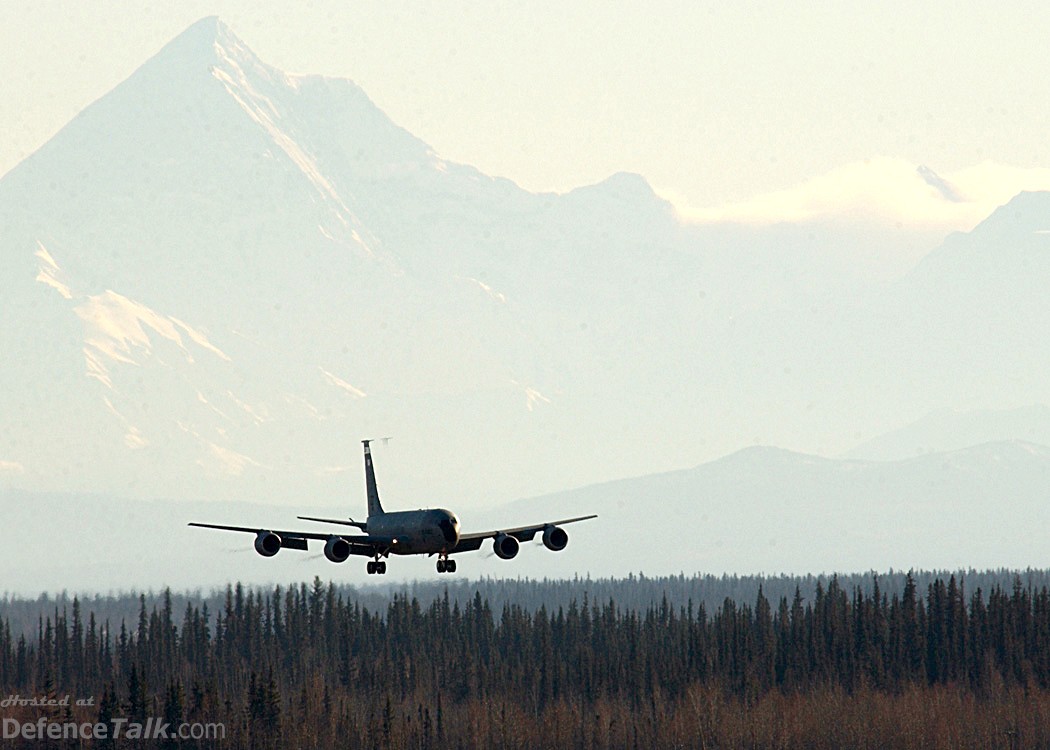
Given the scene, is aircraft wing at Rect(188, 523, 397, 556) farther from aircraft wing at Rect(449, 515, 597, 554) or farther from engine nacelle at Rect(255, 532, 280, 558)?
aircraft wing at Rect(449, 515, 597, 554)

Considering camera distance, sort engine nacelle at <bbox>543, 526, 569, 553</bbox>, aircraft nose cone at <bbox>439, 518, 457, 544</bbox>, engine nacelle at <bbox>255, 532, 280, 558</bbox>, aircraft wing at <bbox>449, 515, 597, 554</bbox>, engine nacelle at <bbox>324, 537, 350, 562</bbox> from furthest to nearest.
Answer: aircraft wing at <bbox>449, 515, 597, 554</bbox>
engine nacelle at <bbox>324, 537, 350, 562</bbox>
engine nacelle at <bbox>255, 532, 280, 558</bbox>
engine nacelle at <bbox>543, 526, 569, 553</bbox>
aircraft nose cone at <bbox>439, 518, 457, 544</bbox>

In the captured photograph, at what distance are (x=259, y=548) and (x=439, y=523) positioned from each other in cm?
1356

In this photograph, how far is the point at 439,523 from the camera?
134m

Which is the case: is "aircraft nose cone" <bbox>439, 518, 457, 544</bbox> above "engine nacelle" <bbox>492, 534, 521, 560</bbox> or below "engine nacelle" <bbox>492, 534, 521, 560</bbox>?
above

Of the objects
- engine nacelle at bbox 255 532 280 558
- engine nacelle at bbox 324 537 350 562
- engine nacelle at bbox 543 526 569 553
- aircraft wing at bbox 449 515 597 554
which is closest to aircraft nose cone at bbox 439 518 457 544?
aircraft wing at bbox 449 515 597 554

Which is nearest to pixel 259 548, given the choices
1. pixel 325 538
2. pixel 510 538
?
pixel 325 538

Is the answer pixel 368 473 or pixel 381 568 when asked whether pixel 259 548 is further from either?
pixel 368 473

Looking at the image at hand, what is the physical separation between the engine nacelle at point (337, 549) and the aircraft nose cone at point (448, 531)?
8.07 metres

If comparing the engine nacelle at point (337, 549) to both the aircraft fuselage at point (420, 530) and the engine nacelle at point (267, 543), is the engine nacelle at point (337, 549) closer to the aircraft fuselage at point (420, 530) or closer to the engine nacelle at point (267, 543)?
the aircraft fuselage at point (420, 530)

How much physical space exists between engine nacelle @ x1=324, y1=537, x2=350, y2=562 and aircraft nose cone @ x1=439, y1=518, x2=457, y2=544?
8.07 metres

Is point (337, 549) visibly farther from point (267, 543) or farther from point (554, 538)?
point (554, 538)

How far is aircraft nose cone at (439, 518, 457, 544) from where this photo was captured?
13400 cm

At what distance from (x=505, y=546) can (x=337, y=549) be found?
12.6 meters

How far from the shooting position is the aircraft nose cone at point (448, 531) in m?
134
